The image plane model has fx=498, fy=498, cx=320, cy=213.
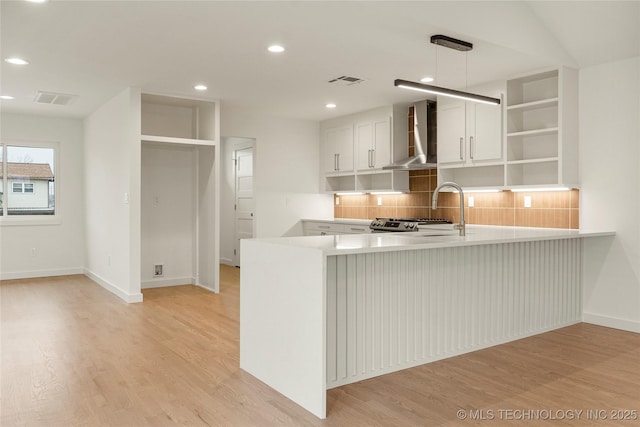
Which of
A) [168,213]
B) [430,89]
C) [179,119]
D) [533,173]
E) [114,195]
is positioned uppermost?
[179,119]

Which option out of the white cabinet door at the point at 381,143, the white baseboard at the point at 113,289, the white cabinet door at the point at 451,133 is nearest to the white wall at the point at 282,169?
the white cabinet door at the point at 381,143

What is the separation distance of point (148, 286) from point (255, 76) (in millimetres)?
3198

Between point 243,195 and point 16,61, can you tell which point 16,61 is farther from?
point 243,195

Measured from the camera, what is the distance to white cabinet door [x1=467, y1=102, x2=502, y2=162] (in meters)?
5.02

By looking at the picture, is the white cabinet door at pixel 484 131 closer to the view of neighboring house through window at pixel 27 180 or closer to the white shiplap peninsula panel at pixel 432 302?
the white shiplap peninsula panel at pixel 432 302

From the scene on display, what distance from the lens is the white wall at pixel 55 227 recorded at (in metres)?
7.22

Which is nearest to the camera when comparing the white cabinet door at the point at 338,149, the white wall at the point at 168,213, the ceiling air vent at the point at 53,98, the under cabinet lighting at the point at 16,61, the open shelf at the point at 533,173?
the under cabinet lighting at the point at 16,61

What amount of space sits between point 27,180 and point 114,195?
2288 mm

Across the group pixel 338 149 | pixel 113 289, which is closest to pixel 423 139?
pixel 338 149

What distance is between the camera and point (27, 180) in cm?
744

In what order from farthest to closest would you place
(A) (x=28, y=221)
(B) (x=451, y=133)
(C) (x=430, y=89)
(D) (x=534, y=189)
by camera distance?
(A) (x=28, y=221), (B) (x=451, y=133), (D) (x=534, y=189), (C) (x=430, y=89)

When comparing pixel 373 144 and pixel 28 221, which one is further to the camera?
pixel 28 221

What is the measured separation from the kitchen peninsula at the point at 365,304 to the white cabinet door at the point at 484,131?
138 cm

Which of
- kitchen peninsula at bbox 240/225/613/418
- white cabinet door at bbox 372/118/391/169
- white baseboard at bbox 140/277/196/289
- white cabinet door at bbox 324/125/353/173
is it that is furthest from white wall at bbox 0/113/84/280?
kitchen peninsula at bbox 240/225/613/418
